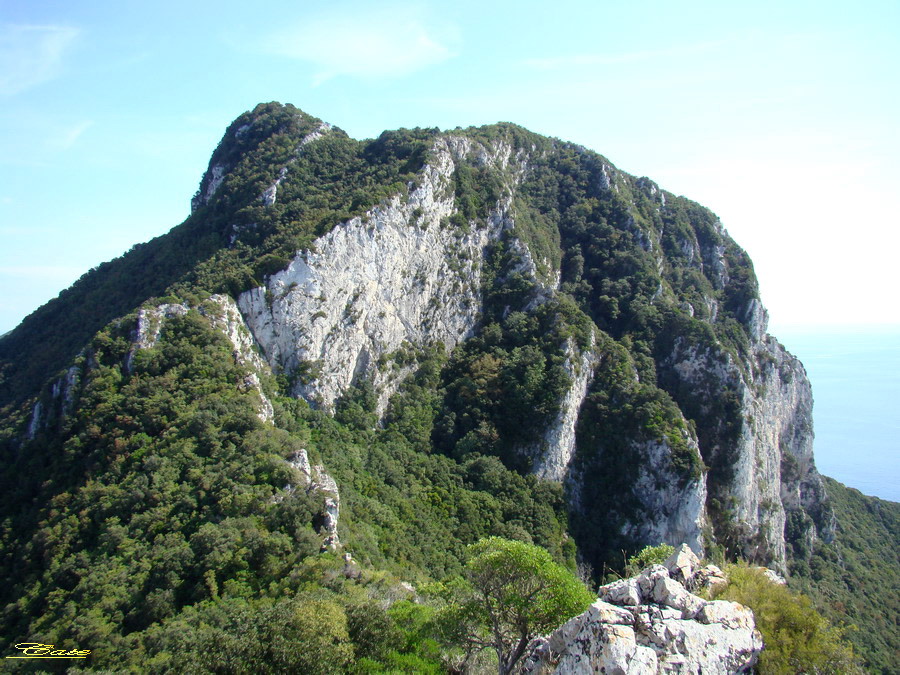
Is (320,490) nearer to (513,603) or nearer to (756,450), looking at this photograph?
(513,603)

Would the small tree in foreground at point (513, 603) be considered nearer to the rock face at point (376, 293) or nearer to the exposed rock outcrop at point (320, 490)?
the exposed rock outcrop at point (320, 490)

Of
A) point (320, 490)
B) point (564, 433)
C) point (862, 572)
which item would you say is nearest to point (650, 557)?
point (320, 490)

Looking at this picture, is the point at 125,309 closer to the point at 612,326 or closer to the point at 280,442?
the point at 280,442

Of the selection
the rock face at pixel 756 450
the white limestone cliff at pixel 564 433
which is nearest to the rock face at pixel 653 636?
the white limestone cliff at pixel 564 433

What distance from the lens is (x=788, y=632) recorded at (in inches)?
658

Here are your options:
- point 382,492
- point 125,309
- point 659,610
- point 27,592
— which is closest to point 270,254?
point 125,309

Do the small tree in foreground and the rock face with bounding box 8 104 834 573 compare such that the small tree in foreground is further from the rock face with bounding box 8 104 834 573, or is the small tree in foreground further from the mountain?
the rock face with bounding box 8 104 834 573

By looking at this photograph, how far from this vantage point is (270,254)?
53.3m

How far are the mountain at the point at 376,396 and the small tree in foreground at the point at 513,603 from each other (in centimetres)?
439

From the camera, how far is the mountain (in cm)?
2975

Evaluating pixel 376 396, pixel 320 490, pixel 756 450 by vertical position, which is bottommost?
pixel 756 450

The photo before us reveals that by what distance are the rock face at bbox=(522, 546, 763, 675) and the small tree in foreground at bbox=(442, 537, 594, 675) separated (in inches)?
108

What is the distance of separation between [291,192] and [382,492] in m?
40.6

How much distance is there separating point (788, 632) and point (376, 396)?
1780 inches
